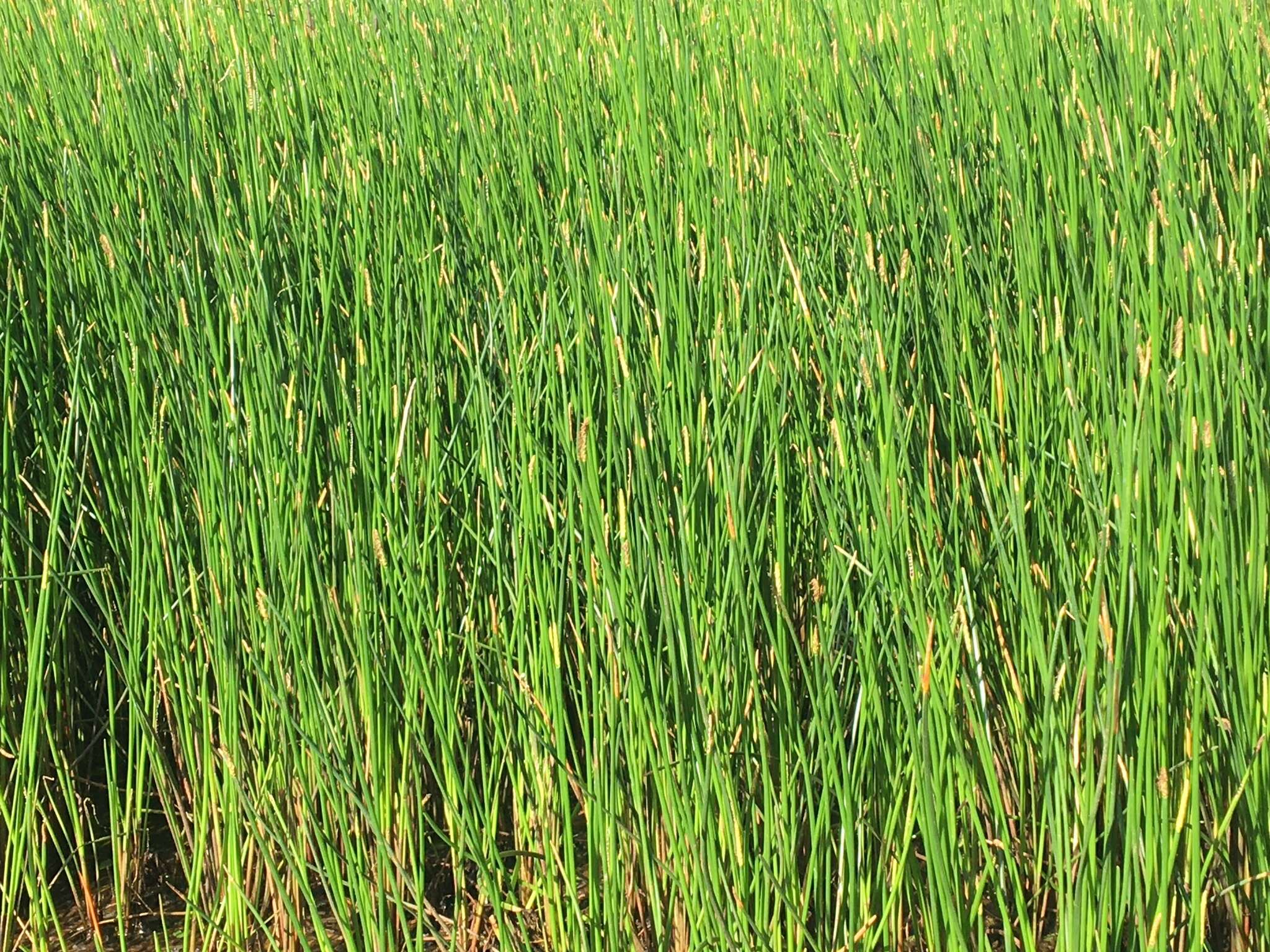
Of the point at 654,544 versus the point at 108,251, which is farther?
the point at 108,251

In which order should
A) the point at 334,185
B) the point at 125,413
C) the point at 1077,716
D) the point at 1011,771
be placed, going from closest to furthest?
the point at 1077,716 < the point at 1011,771 < the point at 125,413 < the point at 334,185

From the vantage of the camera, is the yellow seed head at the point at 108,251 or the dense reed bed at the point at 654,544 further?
the yellow seed head at the point at 108,251

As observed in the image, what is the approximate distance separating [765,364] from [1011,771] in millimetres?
424

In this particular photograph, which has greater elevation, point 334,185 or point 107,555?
point 334,185

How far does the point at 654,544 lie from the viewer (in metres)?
1.10

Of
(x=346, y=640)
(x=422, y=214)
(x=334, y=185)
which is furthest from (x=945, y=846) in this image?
(x=334, y=185)

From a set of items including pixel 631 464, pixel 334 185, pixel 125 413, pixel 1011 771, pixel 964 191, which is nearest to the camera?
pixel 1011 771

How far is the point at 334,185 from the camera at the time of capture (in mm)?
1897

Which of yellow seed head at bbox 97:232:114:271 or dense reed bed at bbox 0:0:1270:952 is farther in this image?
yellow seed head at bbox 97:232:114:271

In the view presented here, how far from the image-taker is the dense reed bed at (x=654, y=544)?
1.00m

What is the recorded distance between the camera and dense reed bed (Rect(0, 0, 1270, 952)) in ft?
3.27

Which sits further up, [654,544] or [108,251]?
[108,251]

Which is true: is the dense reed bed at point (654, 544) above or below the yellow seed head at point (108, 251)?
below

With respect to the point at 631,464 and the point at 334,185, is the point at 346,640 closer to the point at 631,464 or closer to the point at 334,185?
the point at 631,464
